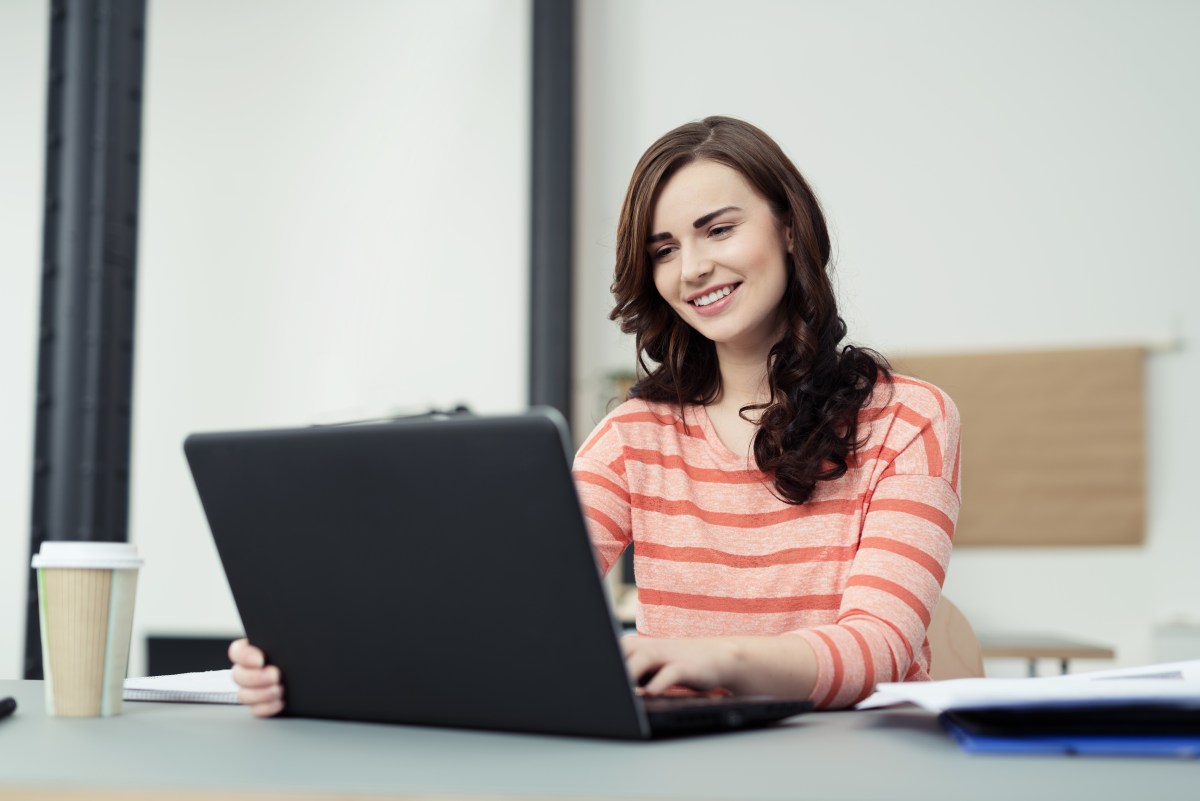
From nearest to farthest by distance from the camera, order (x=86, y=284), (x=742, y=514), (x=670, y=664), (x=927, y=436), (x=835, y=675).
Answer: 1. (x=670, y=664)
2. (x=835, y=675)
3. (x=927, y=436)
4. (x=742, y=514)
5. (x=86, y=284)

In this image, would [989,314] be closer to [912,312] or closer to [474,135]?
[912,312]

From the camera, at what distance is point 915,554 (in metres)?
1.08

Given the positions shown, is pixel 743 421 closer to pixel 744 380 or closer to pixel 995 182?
pixel 744 380

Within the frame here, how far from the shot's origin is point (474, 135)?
14.4 ft

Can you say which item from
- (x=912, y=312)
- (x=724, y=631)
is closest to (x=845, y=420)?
(x=724, y=631)

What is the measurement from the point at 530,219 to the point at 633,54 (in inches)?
30.0

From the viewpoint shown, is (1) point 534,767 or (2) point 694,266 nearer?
(1) point 534,767

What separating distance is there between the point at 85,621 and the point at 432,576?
29cm

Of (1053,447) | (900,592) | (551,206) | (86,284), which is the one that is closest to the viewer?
(900,592)

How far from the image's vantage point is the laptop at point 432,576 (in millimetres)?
660

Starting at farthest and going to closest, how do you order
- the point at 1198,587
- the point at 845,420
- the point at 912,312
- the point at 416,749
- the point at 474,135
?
the point at 474,135
the point at 912,312
the point at 1198,587
the point at 845,420
the point at 416,749

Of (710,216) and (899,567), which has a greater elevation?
(710,216)

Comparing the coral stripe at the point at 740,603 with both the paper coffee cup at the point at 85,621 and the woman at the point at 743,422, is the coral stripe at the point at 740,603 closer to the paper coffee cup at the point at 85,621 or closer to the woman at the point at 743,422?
the woman at the point at 743,422

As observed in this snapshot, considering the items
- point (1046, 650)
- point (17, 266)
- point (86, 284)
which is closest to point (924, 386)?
point (1046, 650)
